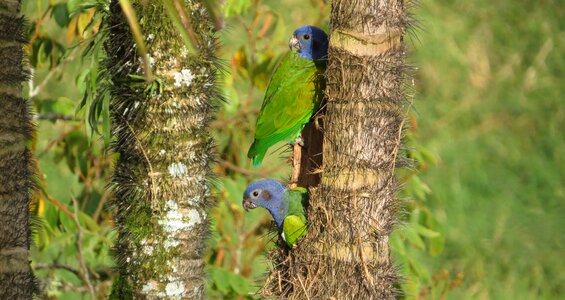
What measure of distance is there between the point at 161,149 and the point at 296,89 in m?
0.85

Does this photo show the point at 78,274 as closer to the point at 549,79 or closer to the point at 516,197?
the point at 516,197

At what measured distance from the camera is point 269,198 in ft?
12.7

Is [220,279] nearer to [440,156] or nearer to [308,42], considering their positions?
[308,42]

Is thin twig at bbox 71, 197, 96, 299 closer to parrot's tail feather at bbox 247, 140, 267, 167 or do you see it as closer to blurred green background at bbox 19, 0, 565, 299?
blurred green background at bbox 19, 0, 565, 299

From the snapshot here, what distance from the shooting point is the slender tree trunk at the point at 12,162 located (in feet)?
10.3

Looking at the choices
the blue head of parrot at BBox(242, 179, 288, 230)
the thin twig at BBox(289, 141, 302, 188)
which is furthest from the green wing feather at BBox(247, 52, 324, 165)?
the blue head of parrot at BBox(242, 179, 288, 230)

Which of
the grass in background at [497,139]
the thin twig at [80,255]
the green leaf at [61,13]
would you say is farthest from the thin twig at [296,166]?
the grass in background at [497,139]

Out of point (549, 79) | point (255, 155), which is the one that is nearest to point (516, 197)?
point (549, 79)

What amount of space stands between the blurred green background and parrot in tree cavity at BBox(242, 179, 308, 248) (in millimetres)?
903

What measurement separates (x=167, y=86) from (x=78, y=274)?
7.83 feet

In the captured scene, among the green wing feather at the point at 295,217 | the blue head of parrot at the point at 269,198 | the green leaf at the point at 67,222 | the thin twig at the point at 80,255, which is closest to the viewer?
the green wing feather at the point at 295,217

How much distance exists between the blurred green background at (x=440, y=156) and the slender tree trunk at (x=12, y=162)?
1507mm

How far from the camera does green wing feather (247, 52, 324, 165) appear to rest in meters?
3.94

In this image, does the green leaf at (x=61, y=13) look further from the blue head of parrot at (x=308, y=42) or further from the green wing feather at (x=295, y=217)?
the green wing feather at (x=295, y=217)
